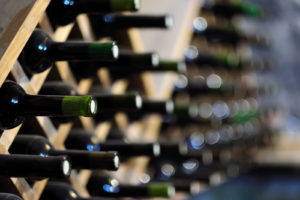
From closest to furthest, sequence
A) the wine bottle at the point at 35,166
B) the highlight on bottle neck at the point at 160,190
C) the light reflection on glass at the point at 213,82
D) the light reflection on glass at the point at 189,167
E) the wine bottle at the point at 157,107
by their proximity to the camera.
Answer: the wine bottle at the point at 35,166
the highlight on bottle neck at the point at 160,190
the wine bottle at the point at 157,107
the light reflection on glass at the point at 189,167
the light reflection on glass at the point at 213,82

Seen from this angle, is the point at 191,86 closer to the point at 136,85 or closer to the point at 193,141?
the point at 193,141

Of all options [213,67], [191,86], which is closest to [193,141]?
[191,86]

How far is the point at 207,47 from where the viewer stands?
4.56 feet

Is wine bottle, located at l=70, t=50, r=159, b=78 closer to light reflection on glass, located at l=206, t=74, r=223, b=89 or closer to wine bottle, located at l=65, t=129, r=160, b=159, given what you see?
wine bottle, located at l=65, t=129, r=160, b=159

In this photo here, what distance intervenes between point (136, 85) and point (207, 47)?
456mm

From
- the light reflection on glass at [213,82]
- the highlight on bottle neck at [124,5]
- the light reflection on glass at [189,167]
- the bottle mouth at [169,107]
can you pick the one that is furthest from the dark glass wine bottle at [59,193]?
the light reflection on glass at [213,82]

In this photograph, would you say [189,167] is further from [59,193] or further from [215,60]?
[59,193]

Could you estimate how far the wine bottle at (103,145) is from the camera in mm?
733

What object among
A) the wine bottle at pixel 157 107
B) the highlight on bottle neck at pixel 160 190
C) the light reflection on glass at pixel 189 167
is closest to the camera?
the highlight on bottle neck at pixel 160 190

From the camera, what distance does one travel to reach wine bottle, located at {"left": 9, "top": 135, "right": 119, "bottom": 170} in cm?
59

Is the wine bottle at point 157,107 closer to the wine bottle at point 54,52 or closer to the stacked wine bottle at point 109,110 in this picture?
the stacked wine bottle at point 109,110

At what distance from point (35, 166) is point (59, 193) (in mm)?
136

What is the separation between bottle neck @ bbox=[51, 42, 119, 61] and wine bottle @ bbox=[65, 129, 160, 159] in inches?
6.0

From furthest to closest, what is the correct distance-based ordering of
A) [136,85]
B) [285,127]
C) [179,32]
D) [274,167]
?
1. [285,127]
2. [274,167]
3. [179,32]
4. [136,85]
